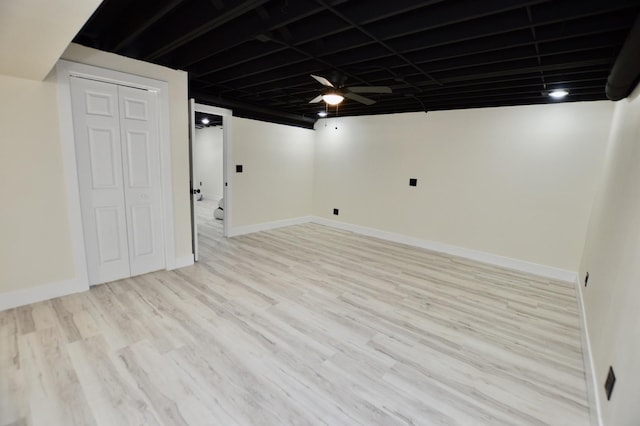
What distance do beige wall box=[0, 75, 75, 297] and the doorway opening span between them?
4.50 ft

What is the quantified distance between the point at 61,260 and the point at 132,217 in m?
0.75

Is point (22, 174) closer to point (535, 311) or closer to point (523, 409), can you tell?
point (523, 409)

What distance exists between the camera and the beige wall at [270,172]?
5.38 metres

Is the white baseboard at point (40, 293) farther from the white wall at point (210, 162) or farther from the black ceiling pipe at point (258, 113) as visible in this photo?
the white wall at point (210, 162)

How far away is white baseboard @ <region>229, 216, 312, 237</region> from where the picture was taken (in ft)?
18.0

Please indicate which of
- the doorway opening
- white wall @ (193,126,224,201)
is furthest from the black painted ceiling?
white wall @ (193,126,224,201)

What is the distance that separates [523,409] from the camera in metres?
1.77

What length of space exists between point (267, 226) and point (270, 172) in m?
1.15

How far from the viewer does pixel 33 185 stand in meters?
2.64

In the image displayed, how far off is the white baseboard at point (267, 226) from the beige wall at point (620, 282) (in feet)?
16.4

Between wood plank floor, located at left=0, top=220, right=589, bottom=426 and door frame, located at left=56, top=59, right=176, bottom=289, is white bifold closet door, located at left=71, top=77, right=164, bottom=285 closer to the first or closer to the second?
door frame, located at left=56, top=59, right=176, bottom=289

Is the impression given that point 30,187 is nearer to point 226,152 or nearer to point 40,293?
point 40,293

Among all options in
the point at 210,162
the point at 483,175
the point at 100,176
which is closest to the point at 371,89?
the point at 483,175

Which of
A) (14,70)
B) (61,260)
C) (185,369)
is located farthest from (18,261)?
(185,369)
